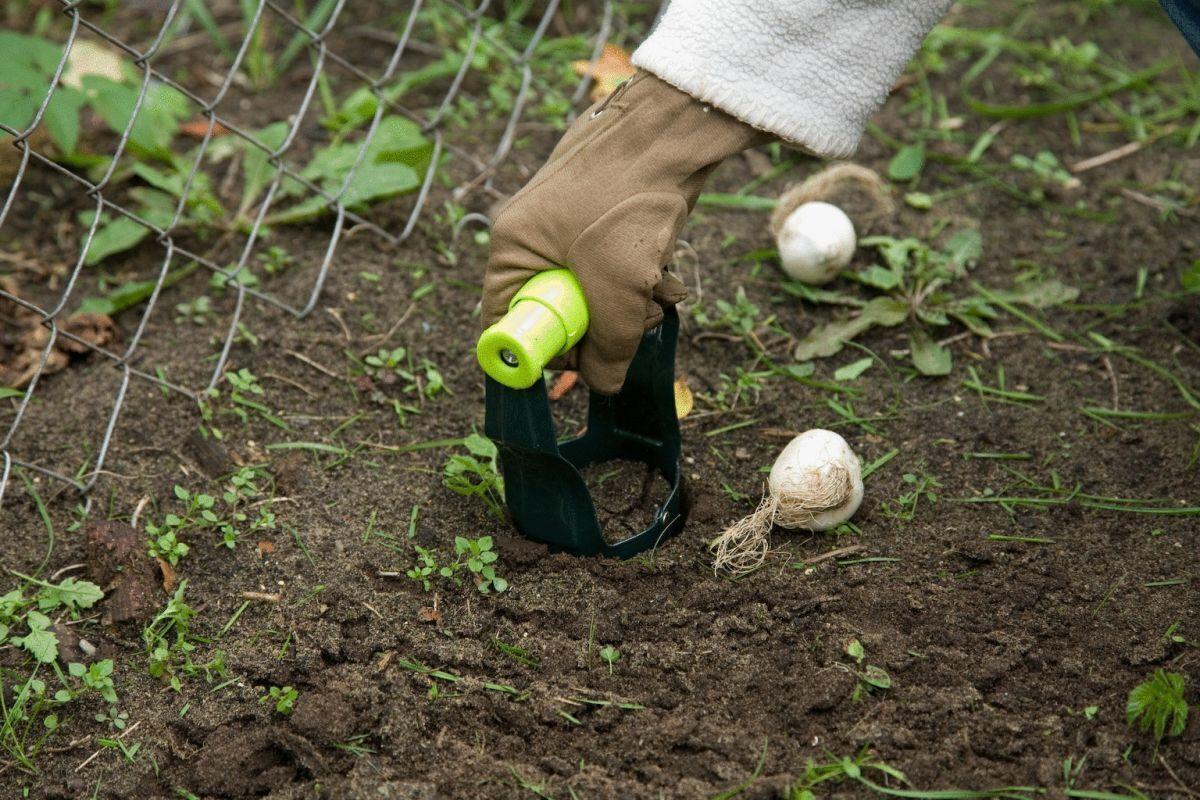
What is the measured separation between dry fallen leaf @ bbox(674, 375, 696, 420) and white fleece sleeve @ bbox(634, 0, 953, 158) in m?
0.63

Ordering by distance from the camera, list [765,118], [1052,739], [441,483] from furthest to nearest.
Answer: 1. [441,483]
2. [765,118]
3. [1052,739]

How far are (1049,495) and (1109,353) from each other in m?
0.52

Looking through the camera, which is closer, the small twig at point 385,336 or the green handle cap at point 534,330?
the green handle cap at point 534,330

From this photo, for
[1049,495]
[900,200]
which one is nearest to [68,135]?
[900,200]

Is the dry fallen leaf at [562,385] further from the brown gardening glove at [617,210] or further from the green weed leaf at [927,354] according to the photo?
the green weed leaf at [927,354]

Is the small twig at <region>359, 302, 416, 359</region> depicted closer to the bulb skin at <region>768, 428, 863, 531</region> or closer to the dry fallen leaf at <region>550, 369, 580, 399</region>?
Result: the dry fallen leaf at <region>550, 369, 580, 399</region>

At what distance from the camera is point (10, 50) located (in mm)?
2416

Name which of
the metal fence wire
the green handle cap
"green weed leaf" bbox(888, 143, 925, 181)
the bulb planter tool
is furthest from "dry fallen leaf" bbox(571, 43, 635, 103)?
the green handle cap

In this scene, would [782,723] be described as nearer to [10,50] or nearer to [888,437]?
[888,437]

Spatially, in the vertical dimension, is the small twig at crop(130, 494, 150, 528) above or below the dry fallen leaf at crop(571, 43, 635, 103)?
below

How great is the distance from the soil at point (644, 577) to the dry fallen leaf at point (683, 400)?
0.03 metres

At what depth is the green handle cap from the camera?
1.56 metres

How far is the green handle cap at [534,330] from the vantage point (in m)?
1.56

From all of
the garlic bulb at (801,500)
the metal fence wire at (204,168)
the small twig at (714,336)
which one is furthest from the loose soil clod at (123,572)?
the small twig at (714,336)
